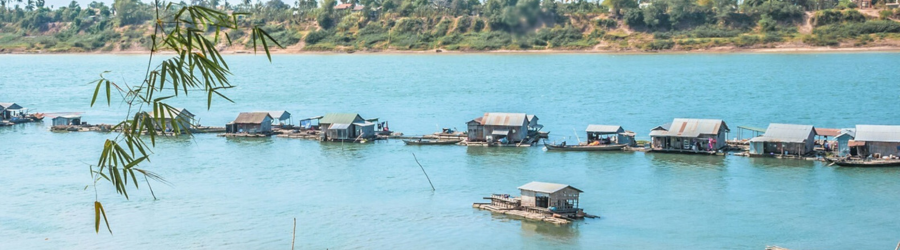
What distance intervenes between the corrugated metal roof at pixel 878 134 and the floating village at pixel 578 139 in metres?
0.03

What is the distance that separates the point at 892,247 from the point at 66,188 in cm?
2052

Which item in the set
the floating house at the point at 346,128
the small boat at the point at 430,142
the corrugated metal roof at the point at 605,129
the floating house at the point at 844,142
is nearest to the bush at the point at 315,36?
the floating house at the point at 346,128

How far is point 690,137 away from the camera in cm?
3225

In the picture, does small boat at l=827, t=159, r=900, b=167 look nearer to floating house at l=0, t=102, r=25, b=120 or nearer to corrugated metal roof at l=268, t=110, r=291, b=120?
corrugated metal roof at l=268, t=110, r=291, b=120

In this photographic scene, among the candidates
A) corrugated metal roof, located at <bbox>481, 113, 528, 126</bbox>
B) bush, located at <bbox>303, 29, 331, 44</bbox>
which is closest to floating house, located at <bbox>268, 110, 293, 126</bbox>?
corrugated metal roof, located at <bbox>481, 113, 528, 126</bbox>

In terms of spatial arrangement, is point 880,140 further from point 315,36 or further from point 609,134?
point 315,36

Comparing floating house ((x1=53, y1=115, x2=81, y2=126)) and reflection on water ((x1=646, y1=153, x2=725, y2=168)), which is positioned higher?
floating house ((x1=53, y1=115, x2=81, y2=126))

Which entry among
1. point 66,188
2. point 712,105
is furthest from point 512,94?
point 66,188

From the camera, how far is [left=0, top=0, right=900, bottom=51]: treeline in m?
80.4

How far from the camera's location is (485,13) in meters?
85.8

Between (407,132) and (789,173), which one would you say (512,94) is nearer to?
(407,132)

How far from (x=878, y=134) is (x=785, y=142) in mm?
2672

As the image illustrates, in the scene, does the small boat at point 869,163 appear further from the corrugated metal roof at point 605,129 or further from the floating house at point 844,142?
the corrugated metal roof at point 605,129

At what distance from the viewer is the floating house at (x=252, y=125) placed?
3941cm
